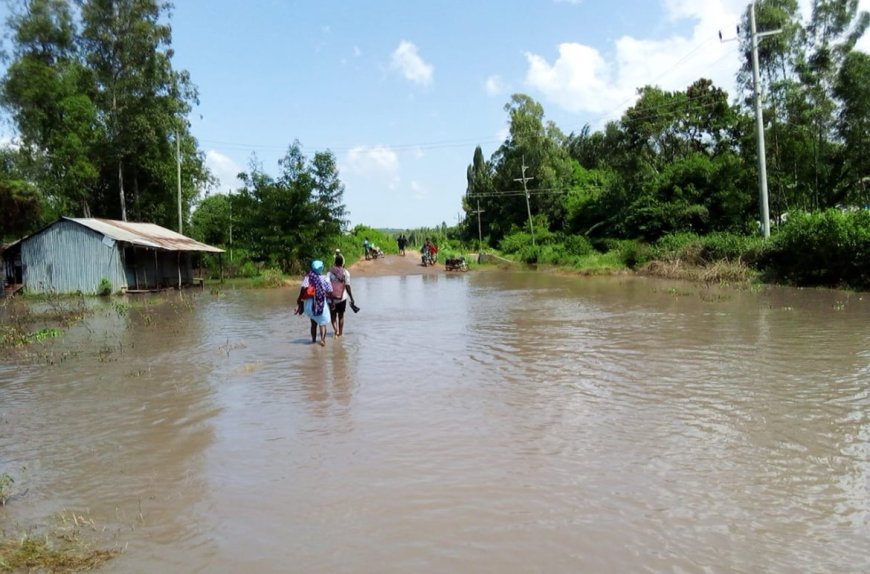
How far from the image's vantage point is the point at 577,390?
309 inches

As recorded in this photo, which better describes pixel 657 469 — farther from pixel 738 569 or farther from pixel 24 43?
pixel 24 43

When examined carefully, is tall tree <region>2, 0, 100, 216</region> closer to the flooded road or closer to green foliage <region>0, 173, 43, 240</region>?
green foliage <region>0, 173, 43, 240</region>

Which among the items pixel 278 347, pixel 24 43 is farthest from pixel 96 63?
pixel 278 347

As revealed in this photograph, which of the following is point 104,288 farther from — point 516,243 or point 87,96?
point 516,243

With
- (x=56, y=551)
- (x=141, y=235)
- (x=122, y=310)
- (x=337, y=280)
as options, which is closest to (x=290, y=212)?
(x=141, y=235)

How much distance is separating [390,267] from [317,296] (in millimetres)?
31400

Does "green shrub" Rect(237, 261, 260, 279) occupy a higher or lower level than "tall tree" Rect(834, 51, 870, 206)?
lower

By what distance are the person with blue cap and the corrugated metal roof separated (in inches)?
661

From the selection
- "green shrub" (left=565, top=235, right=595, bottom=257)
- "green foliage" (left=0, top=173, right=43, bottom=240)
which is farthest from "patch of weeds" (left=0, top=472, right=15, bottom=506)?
"green shrub" (left=565, top=235, right=595, bottom=257)

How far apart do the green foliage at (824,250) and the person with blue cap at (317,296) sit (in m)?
16.0

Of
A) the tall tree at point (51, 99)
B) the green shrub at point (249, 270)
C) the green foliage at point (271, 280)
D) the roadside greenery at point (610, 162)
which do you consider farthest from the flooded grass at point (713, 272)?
the tall tree at point (51, 99)

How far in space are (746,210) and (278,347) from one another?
93.5ft

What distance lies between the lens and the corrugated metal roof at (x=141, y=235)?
25.9 metres

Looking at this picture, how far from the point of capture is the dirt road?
131 ft
